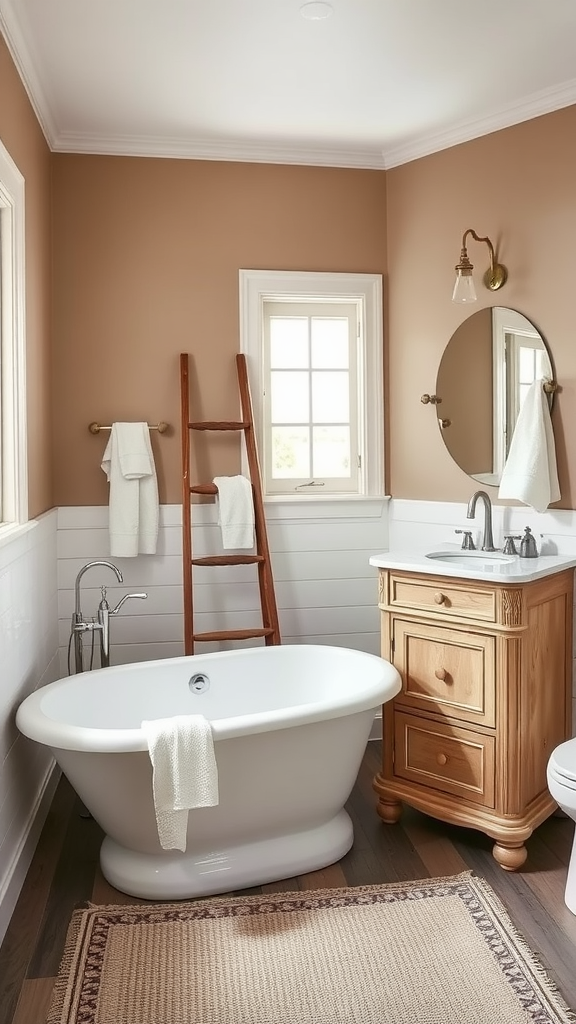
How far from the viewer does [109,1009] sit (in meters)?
2.02

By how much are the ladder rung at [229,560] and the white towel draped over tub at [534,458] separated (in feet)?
3.47

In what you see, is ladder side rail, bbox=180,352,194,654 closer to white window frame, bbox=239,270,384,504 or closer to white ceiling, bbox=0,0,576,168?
white window frame, bbox=239,270,384,504

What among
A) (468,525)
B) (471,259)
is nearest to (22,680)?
(468,525)

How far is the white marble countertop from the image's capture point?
2643 millimetres

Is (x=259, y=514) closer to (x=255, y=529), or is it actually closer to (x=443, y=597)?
(x=255, y=529)

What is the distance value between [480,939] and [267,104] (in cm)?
288

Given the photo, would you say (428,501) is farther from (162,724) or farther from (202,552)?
(162,724)

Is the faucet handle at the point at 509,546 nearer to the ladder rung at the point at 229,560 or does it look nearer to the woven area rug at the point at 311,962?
the ladder rung at the point at 229,560

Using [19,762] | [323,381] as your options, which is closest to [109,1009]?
[19,762]

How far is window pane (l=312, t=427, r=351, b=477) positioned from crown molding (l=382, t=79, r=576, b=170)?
119 centimetres

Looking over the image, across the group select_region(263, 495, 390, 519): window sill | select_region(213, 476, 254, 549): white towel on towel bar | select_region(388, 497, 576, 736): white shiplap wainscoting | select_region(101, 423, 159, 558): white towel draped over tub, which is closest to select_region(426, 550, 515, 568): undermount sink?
select_region(388, 497, 576, 736): white shiplap wainscoting

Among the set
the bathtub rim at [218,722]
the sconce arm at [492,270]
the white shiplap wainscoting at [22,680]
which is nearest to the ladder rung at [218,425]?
the white shiplap wainscoting at [22,680]

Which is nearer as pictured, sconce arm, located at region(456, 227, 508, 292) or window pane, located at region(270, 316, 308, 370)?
sconce arm, located at region(456, 227, 508, 292)

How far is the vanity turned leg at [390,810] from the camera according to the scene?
298cm
